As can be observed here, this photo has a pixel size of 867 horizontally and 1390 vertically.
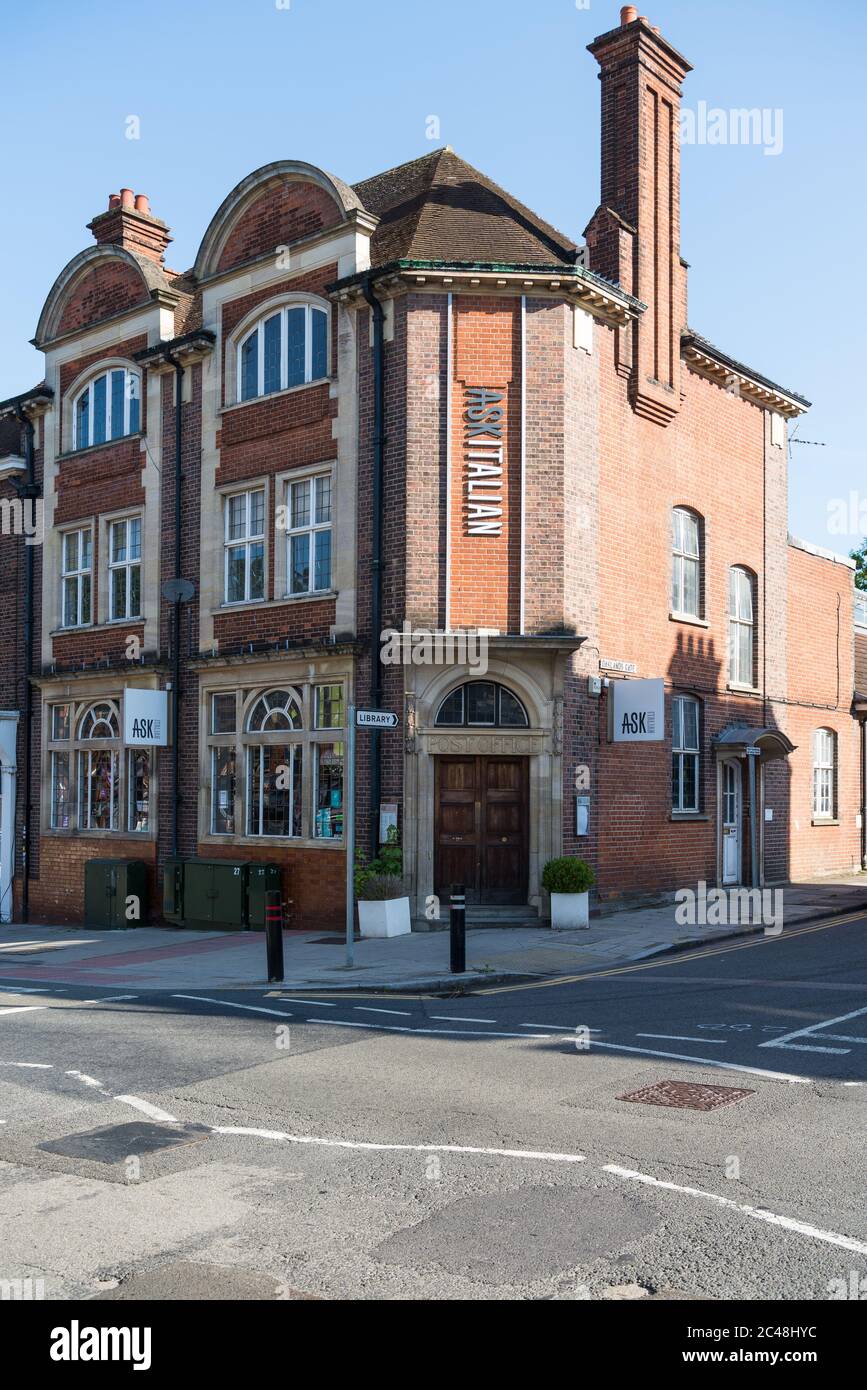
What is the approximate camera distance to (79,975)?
15164mm

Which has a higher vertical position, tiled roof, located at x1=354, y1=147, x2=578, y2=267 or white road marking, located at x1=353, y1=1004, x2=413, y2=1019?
tiled roof, located at x1=354, y1=147, x2=578, y2=267

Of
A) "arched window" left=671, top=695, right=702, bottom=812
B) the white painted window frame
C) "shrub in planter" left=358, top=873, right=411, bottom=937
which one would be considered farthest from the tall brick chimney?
"shrub in planter" left=358, top=873, right=411, bottom=937

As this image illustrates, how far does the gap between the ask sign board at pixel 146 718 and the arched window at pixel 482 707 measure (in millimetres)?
5724

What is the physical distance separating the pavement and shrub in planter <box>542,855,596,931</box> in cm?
26

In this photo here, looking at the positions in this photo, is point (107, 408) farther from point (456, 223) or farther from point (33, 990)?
point (33, 990)

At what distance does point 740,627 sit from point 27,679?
14426 millimetres

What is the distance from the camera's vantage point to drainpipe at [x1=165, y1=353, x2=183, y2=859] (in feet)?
70.5

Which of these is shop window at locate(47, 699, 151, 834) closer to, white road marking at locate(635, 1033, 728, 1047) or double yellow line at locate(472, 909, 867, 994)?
double yellow line at locate(472, 909, 867, 994)

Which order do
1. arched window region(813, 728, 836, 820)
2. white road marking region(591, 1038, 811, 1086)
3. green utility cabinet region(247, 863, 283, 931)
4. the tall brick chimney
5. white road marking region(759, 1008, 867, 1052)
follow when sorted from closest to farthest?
white road marking region(591, 1038, 811, 1086)
white road marking region(759, 1008, 867, 1052)
green utility cabinet region(247, 863, 283, 931)
the tall brick chimney
arched window region(813, 728, 836, 820)

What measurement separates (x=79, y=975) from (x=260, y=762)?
19.8 ft

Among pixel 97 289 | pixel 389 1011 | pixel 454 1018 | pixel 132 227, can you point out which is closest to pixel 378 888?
pixel 389 1011

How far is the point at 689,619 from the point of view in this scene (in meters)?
22.0
